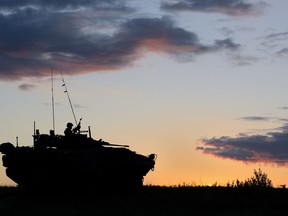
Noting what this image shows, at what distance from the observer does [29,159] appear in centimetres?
2670

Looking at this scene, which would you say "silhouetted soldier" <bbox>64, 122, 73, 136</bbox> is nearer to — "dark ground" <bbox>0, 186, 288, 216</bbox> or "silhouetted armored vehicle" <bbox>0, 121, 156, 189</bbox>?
"silhouetted armored vehicle" <bbox>0, 121, 156, 189</bbox>

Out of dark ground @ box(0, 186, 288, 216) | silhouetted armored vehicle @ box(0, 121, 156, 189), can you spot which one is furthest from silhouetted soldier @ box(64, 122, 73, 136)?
dark ground @ box(0, 186, 288, 216)

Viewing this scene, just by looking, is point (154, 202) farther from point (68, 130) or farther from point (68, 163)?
point (68, 130)

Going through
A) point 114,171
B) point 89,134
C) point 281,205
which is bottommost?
point 281,205

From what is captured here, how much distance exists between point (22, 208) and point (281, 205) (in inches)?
397

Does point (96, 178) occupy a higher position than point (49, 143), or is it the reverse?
point (49, 143)

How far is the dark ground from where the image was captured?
20.5m

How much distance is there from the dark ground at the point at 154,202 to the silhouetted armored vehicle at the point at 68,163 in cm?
66

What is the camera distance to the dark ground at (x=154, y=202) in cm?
2055

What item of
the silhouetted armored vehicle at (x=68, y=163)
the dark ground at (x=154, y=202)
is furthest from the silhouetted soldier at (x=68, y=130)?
the dark ground at (x=154, y=202)

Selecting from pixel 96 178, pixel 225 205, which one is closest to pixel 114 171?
pixel 96 178

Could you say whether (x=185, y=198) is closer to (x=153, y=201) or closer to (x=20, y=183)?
(x=153, y=201)

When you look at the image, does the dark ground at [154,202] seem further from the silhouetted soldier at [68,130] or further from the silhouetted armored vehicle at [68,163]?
the silhouetted soldier at [68,130]

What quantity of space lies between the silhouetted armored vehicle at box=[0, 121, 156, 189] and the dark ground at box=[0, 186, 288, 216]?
2.18 feet
